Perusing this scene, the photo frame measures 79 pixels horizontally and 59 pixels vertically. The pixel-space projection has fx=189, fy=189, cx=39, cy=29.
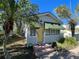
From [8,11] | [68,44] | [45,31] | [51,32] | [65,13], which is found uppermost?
[65,13]

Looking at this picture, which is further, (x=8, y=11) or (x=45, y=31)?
(x=45, y=31)

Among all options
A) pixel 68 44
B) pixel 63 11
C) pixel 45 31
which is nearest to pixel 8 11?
pixel 45 31

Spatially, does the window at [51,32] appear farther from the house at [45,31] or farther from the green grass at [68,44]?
the green grass at [68,44]

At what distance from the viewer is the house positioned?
2573 centimetres

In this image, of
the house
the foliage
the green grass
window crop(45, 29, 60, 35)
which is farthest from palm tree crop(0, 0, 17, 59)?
the foliage

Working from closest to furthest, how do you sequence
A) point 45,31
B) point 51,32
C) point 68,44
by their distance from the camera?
point 68,44 → point 45,31 → point 51,32

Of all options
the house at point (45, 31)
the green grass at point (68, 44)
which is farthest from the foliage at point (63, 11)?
the green grass at point (68, 44)

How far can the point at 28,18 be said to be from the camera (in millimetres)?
15805

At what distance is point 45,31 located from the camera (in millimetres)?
28672

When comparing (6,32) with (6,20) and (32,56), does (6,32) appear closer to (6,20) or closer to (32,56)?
(6,20)

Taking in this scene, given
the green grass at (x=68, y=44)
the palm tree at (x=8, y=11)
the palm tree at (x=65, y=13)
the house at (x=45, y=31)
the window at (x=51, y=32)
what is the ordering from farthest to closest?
the palm tree at (x=65, y=13), the window at (x=51, y=32), the green grass at (x=68, y=44), the house at (x=45, y=31), the palm tree at (x=8, y=11)

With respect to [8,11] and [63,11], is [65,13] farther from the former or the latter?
[8,11]

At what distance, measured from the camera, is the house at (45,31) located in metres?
25.7

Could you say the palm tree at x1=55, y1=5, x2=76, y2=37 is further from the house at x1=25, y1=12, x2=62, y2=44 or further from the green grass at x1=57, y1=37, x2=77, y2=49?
the green grass at x1=57, y1=37, x2=77, y2=49
